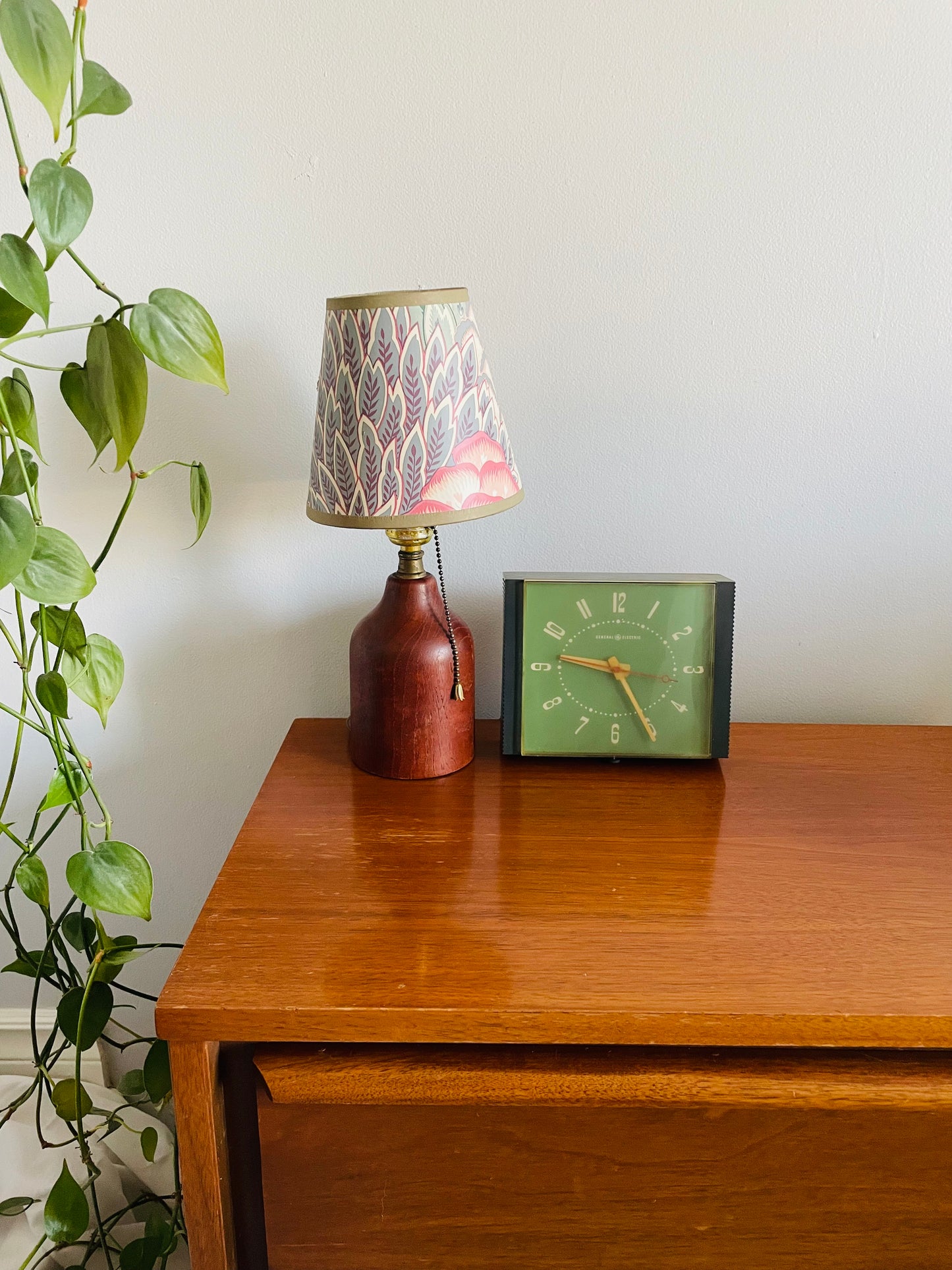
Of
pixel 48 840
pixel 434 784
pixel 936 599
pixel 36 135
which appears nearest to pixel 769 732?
pixel 936 599

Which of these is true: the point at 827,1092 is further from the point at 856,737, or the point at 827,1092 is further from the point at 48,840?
the point at 48,840

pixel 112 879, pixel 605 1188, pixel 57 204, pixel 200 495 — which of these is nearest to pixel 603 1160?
pixel 605 1188

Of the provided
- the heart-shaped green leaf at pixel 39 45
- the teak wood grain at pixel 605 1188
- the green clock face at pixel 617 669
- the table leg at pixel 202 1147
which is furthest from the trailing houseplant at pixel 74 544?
the green clock face at pixel 617 669

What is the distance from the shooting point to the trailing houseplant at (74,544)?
0.60 meters

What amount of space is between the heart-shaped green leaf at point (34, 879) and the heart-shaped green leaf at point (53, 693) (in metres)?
0.15

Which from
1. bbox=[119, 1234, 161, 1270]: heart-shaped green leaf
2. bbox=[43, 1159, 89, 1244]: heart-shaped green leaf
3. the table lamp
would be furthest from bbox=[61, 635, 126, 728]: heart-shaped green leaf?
bbox=[119, 1234, 161, 1270]: heart-shaped green leaf

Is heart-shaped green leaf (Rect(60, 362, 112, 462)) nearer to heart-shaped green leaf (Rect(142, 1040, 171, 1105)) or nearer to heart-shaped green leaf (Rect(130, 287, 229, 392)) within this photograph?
heart-shaped green leaf (Rect(130, 287, 229, 392))

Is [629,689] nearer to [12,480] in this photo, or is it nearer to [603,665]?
[603,665]

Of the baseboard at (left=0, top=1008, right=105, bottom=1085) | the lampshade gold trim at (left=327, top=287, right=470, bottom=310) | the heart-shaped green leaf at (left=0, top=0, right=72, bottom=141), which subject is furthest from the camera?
the baseboard at (left=0, top=1008, right=105, bottom=1085)

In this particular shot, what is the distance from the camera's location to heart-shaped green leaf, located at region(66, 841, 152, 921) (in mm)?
707

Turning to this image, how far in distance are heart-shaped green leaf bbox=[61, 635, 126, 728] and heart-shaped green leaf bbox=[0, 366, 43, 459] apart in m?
0.17

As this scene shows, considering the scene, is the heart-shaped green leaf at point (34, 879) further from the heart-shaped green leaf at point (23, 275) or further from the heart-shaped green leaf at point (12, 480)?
the heart-shaped green leaf at point (23, 275)

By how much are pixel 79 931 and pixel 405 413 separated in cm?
63

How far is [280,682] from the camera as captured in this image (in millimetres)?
1104
